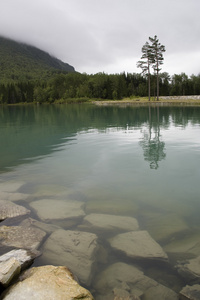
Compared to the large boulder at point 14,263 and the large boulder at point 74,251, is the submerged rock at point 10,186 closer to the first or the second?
the large boulder at point 74,251

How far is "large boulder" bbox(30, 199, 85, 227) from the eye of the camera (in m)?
6.71

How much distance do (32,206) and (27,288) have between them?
3862mm

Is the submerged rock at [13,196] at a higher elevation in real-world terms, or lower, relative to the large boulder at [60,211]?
higher

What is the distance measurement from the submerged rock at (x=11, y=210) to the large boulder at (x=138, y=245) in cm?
281

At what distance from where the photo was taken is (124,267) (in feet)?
16.0

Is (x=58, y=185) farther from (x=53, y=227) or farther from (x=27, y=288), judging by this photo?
(x=27, y=288)

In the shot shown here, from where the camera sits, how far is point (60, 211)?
23.6 ft

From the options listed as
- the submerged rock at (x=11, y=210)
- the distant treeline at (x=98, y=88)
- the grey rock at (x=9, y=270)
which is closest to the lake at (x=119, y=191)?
the submerged rock at (x=11, y=210)

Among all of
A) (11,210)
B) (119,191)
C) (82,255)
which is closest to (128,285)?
(82,255)

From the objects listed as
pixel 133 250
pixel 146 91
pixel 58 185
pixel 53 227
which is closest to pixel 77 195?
pixel 58 185

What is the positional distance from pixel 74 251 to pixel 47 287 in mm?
1452

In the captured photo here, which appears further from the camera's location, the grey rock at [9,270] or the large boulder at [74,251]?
the large boulder at [74,251]

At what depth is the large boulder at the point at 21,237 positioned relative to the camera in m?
→ 5.45

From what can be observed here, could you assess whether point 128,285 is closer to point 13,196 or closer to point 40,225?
point 40,225
